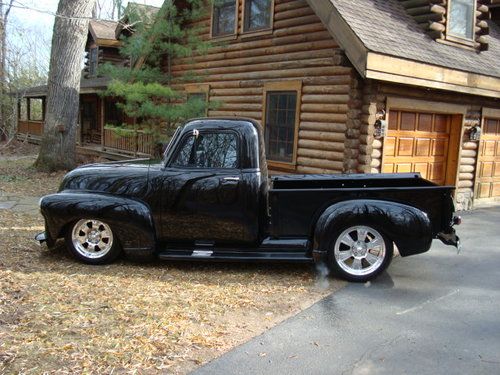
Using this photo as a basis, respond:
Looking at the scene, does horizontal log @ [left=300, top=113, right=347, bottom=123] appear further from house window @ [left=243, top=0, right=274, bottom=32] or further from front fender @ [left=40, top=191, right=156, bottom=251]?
front fender @ [left=40, top=191, right=156, bottom=251]

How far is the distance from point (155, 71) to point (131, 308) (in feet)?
30.1

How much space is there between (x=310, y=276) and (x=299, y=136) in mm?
5489

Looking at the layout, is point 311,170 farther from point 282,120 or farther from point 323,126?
point 282,120

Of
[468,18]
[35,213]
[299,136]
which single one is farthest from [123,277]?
[468,18]

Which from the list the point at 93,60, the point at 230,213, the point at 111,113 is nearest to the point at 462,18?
the point at 230,213

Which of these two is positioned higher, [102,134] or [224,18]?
[224,18]

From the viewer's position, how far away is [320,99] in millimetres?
10422

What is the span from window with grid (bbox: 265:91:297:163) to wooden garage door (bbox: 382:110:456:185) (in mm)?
2156

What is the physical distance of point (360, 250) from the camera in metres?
5.75

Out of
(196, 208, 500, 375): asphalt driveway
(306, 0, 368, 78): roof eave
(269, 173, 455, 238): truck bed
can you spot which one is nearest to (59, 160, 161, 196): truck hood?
(269, 173, 455, 238): truck bed

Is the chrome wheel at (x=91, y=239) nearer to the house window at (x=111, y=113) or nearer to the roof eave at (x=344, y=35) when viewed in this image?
the roof eave at (x=344, y=35)

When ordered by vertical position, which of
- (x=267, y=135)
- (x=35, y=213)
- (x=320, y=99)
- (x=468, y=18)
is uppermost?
(x=468, y=18)

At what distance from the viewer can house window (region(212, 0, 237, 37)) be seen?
13.1m

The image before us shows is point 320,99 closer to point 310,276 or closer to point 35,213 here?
point 310,276
